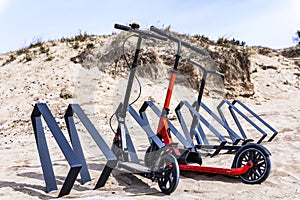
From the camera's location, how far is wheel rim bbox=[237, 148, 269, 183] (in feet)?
11.7

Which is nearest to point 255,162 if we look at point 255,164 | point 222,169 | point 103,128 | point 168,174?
point 255,164

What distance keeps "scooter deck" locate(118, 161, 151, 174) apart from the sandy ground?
150 mm

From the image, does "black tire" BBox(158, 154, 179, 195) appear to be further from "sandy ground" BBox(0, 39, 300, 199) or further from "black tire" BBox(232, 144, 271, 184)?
"black tire" BBox(232, 144, 271, 184)

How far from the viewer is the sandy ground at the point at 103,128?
3.34 metres

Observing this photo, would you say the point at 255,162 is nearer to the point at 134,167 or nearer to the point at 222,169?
the point at 222,169

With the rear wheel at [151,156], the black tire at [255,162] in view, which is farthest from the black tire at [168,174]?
the black tire at [255,162]

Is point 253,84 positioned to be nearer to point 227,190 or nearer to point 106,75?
point 106,75

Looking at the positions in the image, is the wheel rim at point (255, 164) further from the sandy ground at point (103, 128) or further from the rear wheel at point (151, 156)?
the rear wheel at point (151, 156)

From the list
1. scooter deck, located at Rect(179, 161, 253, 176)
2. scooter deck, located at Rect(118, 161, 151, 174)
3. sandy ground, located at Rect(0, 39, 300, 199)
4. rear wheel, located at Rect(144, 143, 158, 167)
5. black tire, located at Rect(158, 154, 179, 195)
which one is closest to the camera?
black tire, located at Rect(158, 154, 179, 195)

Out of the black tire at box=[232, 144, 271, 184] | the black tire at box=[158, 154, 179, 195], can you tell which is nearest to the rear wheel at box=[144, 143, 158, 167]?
the black tire at box=[158, 154, 179, 195]

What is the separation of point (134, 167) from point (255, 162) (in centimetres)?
116

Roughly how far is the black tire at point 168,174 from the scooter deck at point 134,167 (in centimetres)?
16

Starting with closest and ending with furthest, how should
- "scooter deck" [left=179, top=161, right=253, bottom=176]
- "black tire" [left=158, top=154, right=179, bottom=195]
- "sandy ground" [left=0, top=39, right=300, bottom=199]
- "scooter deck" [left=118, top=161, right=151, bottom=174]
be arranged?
A: "black tire" [left=158, top=154, right=179, bottom=195] < "sandy ground" [left=0, top=39, right=300, bottom=199] < "scooter deck" [left=118, top=161, right=151, bottom=174] < "scooter deck" [left=179, top=161, right=253, bottom=176]

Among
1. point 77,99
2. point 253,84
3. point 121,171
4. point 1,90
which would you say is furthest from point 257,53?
point 121,171
